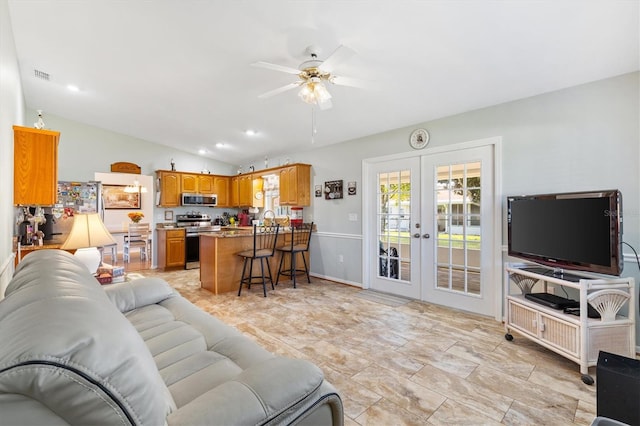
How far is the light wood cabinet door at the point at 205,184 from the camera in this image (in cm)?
700

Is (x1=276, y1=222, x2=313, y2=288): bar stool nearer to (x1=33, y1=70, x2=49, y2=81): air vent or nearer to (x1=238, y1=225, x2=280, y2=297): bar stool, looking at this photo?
(x1=238, y1=225, x2=280, y2=297): bar stool

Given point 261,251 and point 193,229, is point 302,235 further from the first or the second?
point 193,229

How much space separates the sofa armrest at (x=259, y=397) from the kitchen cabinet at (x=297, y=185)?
14.8ft

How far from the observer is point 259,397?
0.92 metres

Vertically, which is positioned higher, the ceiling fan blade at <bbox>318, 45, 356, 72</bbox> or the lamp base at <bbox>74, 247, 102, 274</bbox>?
the ceiling fan blade at <bbox>318, 45, 356, 72</bbox>

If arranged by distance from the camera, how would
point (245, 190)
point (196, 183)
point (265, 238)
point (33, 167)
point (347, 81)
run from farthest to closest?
point (245, 190) → point (196, 183) → point (265, 238) → point (347, 81) → point (33, 167)

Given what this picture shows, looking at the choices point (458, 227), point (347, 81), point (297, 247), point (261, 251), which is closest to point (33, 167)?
point (261, 251)

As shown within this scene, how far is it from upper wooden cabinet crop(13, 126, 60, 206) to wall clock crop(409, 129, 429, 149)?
4091 millimetres

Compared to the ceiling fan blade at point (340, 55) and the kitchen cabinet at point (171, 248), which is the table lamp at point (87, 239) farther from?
the kitchen cabinet at point (171, 248)

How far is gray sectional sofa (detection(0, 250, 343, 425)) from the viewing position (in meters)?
0.57

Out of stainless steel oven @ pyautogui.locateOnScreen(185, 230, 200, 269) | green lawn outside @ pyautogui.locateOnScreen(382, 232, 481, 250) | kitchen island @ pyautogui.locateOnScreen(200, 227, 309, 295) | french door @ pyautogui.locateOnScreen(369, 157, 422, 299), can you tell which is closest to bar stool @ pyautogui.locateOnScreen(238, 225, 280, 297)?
kitchen island @ pyautogui.locateOnScreen(200, 227, 309, 295)

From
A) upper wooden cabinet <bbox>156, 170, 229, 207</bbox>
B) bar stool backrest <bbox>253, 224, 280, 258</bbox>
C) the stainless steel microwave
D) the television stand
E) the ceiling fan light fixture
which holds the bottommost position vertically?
the television stand

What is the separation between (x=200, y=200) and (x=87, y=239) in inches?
182

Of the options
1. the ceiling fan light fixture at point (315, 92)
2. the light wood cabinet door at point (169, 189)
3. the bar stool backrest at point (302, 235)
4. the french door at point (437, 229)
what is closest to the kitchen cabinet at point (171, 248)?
the light wood cabinet door at point (169, 189)
